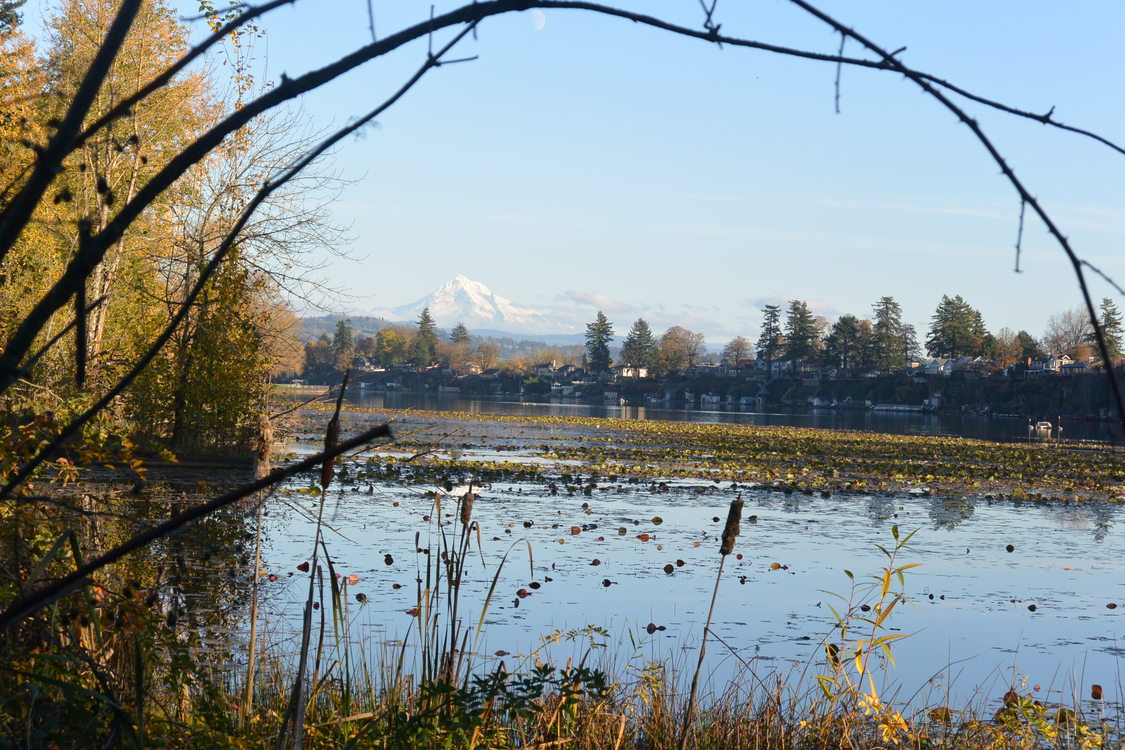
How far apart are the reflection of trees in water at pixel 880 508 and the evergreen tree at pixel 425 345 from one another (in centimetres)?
15467

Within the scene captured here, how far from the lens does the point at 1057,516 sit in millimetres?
20297

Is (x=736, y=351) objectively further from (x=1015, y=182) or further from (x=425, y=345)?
(x=1015, y=182)

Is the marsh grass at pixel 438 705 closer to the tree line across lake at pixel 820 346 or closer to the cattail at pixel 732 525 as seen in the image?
the cattail at pixel 732 525

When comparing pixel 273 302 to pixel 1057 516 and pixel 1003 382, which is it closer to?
pixel 1057 516

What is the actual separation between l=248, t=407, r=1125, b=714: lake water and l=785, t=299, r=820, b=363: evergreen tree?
428 feet

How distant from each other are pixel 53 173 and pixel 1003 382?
124331mm

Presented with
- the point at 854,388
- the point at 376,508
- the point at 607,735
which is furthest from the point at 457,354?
the point at 607,735

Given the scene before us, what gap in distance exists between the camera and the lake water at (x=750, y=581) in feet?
28.0

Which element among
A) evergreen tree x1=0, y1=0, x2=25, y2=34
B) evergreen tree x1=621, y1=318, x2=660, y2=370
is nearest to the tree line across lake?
evergreen tree x1=621, y1=318, x2=660, y2=370

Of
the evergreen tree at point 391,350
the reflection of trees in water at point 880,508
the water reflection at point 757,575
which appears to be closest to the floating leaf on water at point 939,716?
the water reflection at point 757,575

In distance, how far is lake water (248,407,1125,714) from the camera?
852 centimetres

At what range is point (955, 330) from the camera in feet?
456

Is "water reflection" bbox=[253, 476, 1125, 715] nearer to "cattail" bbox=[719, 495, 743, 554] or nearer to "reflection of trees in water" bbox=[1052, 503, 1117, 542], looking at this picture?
"reflection of trees in water" bbox=[1052, 503, 1117, 542]

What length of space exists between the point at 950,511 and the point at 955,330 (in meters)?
128
